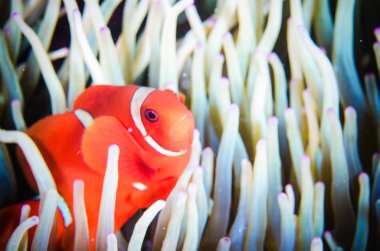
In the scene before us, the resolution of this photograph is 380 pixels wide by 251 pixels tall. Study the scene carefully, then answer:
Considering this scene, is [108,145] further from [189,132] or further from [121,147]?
[189,132]

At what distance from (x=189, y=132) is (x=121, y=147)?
0.14m

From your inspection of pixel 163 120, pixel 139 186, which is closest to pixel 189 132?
pixel 163 120

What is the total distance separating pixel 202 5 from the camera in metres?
1.26

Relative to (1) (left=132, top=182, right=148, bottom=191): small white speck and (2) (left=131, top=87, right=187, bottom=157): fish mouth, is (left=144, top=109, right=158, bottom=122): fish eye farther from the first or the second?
(1) (left=132, top=182, right=148, bottom=191): small white speck

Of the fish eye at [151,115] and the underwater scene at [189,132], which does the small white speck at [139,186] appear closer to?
the underwater scene at [189,132]

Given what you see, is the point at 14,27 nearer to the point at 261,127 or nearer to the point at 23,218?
the point at 23,218

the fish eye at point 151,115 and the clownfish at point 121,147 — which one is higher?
the fish eye at point 151,115

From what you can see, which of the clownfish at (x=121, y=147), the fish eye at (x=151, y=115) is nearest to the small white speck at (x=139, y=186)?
the clownfish at (x=121, y=147)

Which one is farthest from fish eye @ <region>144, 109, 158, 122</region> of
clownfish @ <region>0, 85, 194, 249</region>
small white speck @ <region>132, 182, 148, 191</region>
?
small white speck @ <region>132, 182, 148, 191</region>

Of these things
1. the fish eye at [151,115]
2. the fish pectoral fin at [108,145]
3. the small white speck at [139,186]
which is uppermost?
the fish eye at [151,115]

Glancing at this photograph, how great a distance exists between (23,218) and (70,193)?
0.44 feet

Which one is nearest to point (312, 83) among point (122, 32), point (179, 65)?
point (179, 65)

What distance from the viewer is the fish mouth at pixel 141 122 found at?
878mm

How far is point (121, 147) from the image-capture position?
2.84 feet
